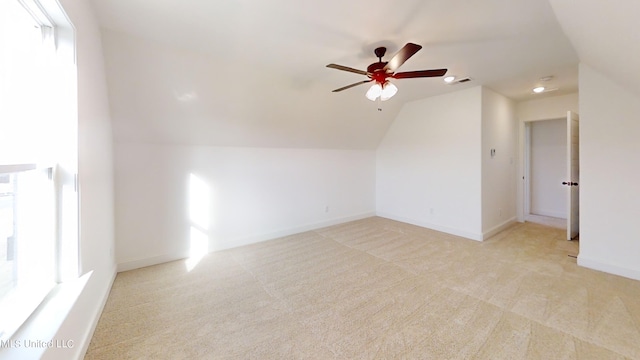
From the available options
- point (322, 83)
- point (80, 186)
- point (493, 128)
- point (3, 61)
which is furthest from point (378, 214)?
point (3, 61)

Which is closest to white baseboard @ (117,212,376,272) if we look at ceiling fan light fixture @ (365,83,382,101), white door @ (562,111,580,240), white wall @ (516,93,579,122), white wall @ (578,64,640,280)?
ceiling fan light fixture @ (365,83,382,101)

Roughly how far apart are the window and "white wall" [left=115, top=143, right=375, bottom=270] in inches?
59.1

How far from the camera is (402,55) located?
1.94m

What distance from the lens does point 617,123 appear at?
8.92 ft

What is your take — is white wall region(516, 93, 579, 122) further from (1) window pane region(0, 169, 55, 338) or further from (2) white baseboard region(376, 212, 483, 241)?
(1) window pane region(0, 169, 55, 338)

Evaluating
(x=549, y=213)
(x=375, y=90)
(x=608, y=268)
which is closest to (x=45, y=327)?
(x=375, y=90)

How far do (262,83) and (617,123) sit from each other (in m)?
4.22

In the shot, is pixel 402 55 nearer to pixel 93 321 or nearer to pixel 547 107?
pixel 93 321

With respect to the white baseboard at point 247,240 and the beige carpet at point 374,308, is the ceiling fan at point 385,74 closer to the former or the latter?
the beige carpet at point 374,308

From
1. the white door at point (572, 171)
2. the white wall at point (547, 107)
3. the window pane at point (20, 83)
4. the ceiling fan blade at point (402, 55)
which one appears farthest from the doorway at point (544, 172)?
the window pane at point (20, 83)

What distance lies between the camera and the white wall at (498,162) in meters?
3.96

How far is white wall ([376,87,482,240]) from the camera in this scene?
12.9 feet

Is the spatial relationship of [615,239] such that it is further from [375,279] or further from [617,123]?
[375,279]

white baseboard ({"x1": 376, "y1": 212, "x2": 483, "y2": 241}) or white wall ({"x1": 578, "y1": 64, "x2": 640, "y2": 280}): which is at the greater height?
white wall ({"x1": 578, "y1": 64, "x2": 640, "y2": 280})
